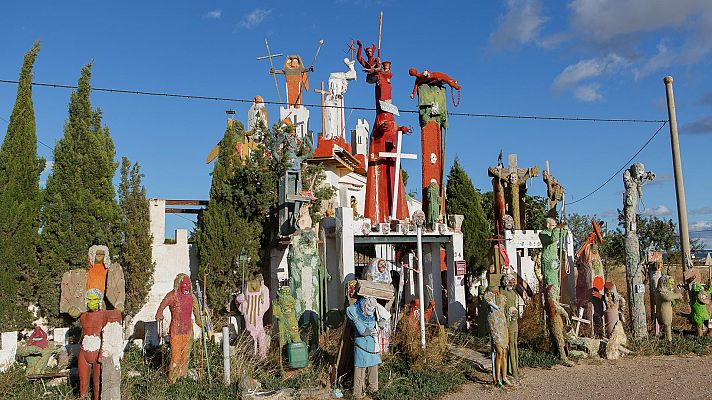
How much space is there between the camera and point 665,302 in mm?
11766

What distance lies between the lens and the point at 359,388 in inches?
336

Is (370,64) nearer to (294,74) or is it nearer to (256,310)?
(294,74)

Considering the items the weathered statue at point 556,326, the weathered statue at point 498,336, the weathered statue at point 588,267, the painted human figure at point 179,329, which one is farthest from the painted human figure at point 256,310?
the weathered statue at point 588,267

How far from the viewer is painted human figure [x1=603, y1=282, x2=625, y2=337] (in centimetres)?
1121

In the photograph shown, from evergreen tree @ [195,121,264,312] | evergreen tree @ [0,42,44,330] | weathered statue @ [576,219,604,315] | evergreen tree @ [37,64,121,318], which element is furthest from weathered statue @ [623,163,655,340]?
evergreen tree @ [0,42,44,330]

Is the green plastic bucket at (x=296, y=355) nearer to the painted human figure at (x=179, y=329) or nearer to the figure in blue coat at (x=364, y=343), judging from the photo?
the figure in blue coat at (x=364, y=343)

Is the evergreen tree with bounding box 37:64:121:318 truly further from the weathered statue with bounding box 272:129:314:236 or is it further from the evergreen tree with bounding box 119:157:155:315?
the weathered statue with bounding box 272:129:314:236

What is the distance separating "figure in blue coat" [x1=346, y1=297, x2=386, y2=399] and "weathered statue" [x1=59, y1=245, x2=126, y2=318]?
3348 mm

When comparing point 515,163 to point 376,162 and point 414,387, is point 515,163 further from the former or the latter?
point 414,387

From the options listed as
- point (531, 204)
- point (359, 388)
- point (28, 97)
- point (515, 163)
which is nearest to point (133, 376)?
point (359, 388)

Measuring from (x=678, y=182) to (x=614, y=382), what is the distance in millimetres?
7041

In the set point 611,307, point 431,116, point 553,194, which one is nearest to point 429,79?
point 431,116

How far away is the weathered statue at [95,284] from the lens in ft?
27.0

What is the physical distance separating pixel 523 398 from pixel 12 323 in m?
10.0
